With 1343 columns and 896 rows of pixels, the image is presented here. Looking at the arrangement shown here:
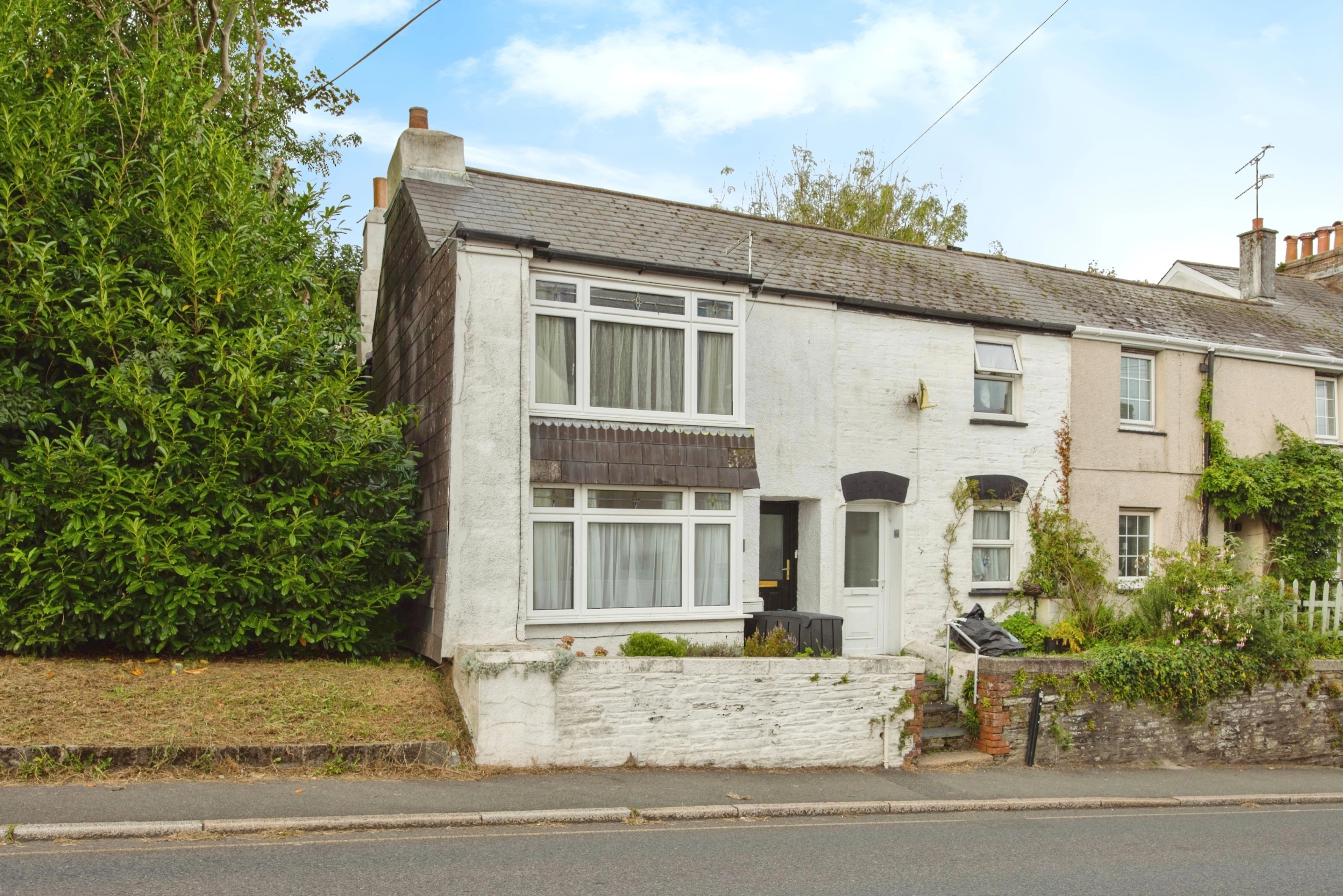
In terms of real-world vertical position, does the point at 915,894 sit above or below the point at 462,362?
below

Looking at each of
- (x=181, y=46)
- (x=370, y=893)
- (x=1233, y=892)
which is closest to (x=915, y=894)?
(x=1233, y=892)

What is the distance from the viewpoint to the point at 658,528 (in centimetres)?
1220

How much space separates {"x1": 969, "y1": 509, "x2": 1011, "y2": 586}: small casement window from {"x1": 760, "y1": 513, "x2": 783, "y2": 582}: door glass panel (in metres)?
3.04

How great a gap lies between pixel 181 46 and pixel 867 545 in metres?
10.9

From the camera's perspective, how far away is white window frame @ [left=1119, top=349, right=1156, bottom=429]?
58.1 ft

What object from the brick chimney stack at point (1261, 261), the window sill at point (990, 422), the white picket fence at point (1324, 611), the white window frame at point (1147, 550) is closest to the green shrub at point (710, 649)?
the window sill at point (990, 422)

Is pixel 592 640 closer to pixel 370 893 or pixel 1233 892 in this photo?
pixel 370 893

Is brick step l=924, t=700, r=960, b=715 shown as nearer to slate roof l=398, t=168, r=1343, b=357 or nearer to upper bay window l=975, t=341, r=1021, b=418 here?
upper bay window l=975, t=341, r=1021, b=418

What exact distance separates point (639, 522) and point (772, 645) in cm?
206

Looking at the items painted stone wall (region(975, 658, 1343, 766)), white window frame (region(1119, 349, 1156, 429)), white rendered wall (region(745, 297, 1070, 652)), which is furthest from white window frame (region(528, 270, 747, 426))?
white window frame (region(1119, 349, 1156, 429))

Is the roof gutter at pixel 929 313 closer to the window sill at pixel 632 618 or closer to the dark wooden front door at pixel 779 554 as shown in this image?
the dark wooden front door at pixel 779 554

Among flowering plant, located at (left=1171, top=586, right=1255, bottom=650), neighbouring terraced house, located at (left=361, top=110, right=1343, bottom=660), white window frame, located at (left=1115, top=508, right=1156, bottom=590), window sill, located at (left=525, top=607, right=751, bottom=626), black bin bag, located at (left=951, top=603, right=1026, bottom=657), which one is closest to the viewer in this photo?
neighbouring terraced house, located at (left=361, top=110, right=1343, bottom=660)

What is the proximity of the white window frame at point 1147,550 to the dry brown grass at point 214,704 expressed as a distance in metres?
11.7

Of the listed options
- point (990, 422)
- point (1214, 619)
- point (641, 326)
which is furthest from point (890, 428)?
point (1214, 619)
